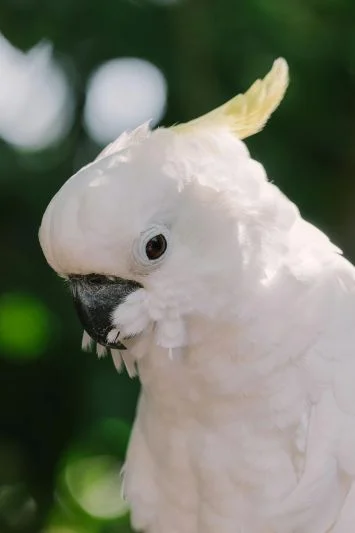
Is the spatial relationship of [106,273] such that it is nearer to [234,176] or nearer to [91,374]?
[234,176]

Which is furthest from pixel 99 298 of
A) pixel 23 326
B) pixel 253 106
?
pixel 23 326

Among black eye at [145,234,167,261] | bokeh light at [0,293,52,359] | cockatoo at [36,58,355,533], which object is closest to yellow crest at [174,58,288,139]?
cockatoo at [36,58,355,533]

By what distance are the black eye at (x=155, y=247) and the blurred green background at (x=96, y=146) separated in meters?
0.85

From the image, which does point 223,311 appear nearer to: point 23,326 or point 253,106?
point 253,106

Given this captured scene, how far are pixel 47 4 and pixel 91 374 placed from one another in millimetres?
846

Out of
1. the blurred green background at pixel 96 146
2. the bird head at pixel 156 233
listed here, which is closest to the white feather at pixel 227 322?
the bird head at pixel 156 233

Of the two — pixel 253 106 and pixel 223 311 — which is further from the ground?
pixel 253 106

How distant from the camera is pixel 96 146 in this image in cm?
200

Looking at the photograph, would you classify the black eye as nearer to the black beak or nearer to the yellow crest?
the black beak

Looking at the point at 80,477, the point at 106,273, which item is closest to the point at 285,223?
the point at 106,273

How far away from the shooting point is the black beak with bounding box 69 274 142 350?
3.57 feet

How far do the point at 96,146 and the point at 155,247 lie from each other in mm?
991

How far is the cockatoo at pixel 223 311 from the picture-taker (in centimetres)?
107

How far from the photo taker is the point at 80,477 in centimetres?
218
